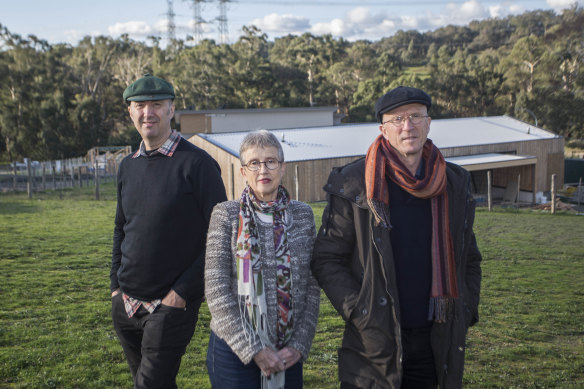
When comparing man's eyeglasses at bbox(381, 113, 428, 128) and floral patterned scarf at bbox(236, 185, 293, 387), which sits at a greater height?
man's eyeglasses at bbox(381, 113, 428, 128)

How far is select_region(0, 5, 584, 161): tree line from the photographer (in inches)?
1670

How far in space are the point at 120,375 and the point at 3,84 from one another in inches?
1764

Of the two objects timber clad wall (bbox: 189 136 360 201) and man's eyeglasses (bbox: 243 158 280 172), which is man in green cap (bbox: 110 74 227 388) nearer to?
man's eyeglasses (bbox: 243 158 280 172)

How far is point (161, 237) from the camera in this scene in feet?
9.78

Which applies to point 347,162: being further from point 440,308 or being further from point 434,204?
point 440,308

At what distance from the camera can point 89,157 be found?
3988cm

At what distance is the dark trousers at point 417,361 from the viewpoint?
8.75ft

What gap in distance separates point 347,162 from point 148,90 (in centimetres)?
2614

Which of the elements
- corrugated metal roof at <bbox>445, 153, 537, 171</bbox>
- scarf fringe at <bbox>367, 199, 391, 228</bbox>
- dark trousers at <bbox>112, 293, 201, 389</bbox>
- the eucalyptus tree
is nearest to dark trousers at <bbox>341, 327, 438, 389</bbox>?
scarf fringe at <bbox>367, 199, 391, 228</bbox>

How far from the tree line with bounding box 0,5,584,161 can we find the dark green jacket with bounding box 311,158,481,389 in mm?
44456

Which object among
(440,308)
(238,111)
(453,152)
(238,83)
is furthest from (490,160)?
(238,83)

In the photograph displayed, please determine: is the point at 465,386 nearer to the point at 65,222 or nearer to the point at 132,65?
the point at 65,222

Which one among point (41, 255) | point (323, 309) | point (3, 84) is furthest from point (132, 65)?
point (323, 309)

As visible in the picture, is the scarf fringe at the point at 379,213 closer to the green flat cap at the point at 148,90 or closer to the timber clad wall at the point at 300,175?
the green flat cap at the point at 148,90
